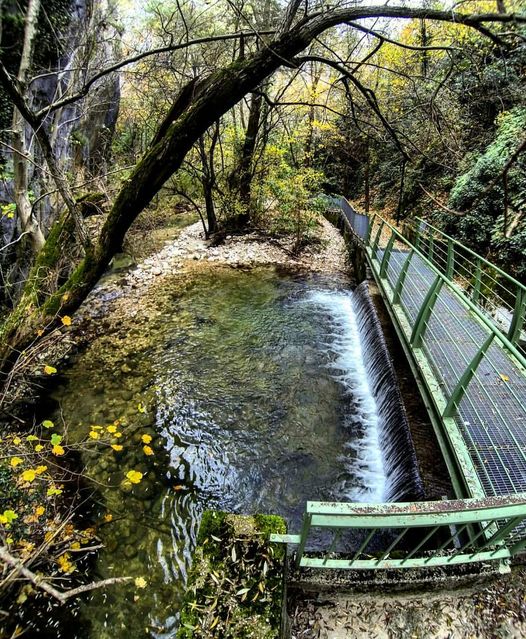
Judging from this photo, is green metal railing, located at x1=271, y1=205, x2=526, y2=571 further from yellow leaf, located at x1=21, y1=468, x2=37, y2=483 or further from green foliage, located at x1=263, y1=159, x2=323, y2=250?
green foliage, located at x1=263, y1=159, x2=323, y2=250

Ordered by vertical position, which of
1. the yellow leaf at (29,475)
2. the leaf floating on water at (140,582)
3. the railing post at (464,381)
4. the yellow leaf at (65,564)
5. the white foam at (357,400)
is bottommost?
the leaf floating on water at (140,582)

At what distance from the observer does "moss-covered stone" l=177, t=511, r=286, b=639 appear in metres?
2.08

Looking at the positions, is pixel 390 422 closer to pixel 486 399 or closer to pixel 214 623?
pixel 486 399

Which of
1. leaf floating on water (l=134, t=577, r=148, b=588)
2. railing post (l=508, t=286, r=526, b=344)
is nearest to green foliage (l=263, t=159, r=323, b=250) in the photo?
railing post (l=508, t=286, r=526, b=344)

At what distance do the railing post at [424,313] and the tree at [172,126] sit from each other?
2.41 m

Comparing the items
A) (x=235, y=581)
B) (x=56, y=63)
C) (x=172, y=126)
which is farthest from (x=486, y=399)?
(x=56, y=63)

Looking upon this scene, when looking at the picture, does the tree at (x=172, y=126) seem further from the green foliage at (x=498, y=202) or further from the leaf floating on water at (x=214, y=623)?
the green foliage at (x=498, y=202)

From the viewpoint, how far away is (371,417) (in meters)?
5.44

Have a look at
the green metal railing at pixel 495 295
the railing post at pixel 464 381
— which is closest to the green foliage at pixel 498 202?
the green metal railing at pixel 495 295

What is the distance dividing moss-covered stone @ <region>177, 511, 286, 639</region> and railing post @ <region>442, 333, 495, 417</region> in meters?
2.30

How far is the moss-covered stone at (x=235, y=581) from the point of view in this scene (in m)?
2.08

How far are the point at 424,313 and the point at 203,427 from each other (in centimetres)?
366

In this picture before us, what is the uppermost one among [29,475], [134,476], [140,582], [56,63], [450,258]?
[56,63]

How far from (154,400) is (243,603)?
154 inches
